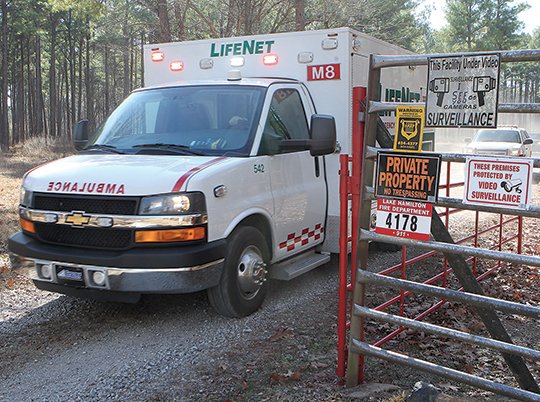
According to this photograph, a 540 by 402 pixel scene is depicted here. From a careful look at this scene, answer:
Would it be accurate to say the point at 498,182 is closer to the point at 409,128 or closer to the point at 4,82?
the point at 409,128

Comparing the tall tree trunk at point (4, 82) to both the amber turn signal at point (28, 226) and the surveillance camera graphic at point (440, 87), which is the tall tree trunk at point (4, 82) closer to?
the amber turn signal at point (28, 226)

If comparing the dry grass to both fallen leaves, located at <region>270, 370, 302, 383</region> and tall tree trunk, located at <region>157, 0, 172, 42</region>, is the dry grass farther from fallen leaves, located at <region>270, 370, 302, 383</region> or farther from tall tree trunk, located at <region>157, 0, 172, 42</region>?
tall tree trunk, located at <region>157, 0, 172, 42</region>

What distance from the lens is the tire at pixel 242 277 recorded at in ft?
16.0

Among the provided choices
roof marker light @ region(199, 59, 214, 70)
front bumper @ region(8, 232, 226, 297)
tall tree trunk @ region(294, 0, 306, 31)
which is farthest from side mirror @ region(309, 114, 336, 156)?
tall tree trunk @ region(294, 0, 306, 31)

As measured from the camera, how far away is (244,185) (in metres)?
5.03

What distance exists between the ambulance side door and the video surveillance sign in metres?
2.33

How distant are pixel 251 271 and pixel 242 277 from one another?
0.37 ft

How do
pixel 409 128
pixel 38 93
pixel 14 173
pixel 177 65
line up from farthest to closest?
1. pixel 38 93
2. pixel 14 173
3. pixel 177 65
4. pixel 409 128

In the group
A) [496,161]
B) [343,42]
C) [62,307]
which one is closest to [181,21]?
[343,42]

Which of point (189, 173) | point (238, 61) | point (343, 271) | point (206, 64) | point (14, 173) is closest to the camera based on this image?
point (343, 271)

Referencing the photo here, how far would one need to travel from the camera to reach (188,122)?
18.3ft

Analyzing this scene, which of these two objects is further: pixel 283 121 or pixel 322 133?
pixel 283 121

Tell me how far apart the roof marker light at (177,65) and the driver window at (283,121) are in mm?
1889

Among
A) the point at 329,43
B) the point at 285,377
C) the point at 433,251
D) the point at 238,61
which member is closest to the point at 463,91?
the point at 433,251
